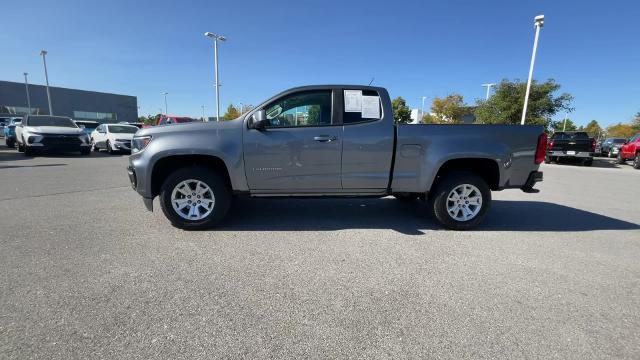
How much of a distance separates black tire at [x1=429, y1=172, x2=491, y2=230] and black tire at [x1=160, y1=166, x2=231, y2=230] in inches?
114

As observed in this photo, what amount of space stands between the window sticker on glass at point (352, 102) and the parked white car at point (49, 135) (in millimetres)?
13302

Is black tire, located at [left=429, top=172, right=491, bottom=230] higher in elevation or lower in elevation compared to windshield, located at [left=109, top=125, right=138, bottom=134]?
lower

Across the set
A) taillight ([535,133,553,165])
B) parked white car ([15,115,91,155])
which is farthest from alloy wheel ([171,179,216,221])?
parked white car ([15,115,91,155])

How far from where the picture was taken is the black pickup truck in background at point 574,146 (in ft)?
49.8

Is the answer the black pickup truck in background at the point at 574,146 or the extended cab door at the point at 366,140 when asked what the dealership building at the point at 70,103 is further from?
the black pickup truck in background at the point at 574,146

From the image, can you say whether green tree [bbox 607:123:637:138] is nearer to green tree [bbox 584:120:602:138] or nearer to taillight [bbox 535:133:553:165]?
green tree [bbox 584:120:602:138]

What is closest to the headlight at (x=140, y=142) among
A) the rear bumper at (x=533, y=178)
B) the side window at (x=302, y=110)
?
the side window at (x=302, y=110)

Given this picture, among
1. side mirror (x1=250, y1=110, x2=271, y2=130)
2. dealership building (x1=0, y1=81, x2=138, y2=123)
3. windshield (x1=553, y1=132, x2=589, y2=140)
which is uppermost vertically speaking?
dealership building (x1=0, y1=81, x2=138, y2=123)

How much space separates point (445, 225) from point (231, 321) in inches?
128

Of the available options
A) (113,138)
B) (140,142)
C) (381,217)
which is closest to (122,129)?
(113,138)

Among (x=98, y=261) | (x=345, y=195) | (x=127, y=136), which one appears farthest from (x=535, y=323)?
(x=127, y=136)

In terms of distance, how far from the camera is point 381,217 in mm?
4906

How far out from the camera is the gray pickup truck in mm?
4023

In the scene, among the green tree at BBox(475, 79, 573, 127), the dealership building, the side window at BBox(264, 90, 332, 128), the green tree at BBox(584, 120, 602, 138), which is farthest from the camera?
the green tree at BBox(584, 120, 602, 138)
